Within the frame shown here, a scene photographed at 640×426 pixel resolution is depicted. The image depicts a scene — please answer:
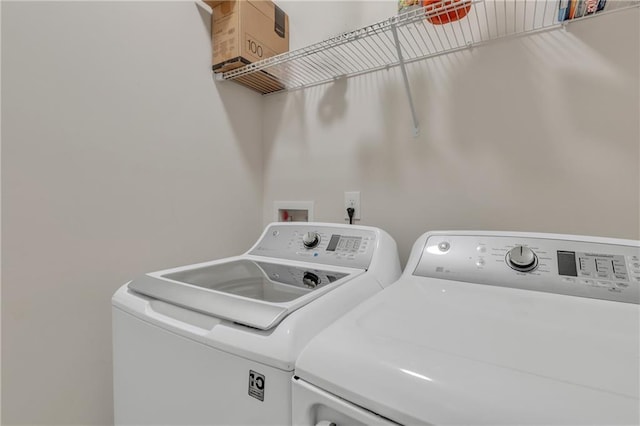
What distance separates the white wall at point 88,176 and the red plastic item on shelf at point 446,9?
940 millimetres

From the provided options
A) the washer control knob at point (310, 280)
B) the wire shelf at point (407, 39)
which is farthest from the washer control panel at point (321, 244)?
Answer: the wire shelf at point (407, 39)

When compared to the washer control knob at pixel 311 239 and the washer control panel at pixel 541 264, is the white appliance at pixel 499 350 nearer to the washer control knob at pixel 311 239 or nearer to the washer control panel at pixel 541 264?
the washer control panel at pixel 541 264

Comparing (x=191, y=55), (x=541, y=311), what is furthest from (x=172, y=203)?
(x=541, y=311)

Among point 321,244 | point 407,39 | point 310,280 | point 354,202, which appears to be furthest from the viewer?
point 354,202

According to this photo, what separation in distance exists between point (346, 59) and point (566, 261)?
107 centimetres

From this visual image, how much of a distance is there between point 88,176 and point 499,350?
3.83 feet

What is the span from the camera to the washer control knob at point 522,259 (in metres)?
0.73

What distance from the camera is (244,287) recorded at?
0.85m

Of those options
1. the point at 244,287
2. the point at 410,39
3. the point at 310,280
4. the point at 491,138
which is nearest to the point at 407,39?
the point at 410,39

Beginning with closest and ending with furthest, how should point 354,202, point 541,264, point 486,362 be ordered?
point 486,362 → point 541,264 → point 354,202

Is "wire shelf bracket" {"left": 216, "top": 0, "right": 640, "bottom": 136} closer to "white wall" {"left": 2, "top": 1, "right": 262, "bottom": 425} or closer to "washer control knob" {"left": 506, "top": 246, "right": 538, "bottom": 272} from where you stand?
"white wall" {"left": 2, "top": 1, "right": 262, "bottom": 425}

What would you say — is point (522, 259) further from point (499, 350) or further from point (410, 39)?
point (410, 39)

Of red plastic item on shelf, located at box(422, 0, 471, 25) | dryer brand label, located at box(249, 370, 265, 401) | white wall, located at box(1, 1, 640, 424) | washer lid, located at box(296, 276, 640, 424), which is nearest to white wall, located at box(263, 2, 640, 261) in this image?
white wall, located at box(1, 1, 640, 424)

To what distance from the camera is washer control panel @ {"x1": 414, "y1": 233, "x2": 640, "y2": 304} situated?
0.65 meters
